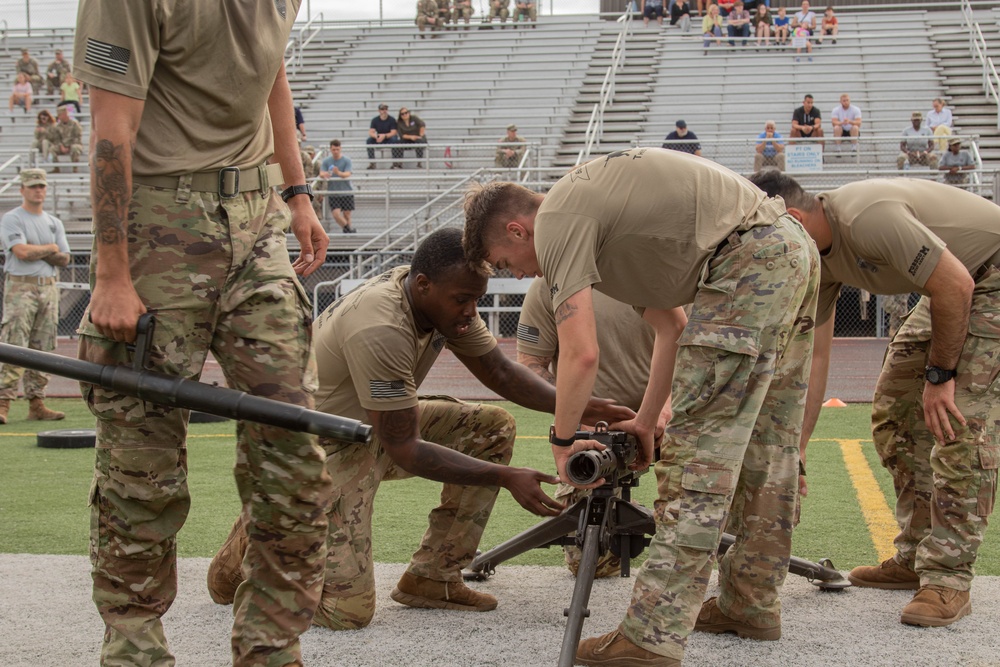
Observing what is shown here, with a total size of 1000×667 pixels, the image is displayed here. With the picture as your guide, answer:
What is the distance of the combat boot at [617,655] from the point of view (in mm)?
3367

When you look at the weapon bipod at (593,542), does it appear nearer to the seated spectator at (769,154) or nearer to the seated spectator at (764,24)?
the seated spectator at (769,154)

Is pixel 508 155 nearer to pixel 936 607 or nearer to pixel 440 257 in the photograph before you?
pixel 440 257

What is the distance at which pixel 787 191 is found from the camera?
13.7 feet

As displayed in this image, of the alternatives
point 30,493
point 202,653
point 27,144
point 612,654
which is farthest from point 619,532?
point 27,144

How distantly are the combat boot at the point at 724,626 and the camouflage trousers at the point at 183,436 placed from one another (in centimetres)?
159

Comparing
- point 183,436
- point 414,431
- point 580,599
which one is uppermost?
point 183,436

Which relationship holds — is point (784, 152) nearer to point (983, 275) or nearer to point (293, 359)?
point (983, 275)

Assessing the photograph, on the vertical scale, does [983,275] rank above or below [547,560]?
above

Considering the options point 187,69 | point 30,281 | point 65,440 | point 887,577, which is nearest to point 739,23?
point 30,281

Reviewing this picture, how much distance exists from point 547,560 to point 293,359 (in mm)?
2311

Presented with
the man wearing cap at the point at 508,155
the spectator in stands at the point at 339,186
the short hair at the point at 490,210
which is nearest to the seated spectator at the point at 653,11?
the man wearing cap at the point at 508,155

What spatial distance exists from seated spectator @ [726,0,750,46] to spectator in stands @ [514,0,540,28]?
5.25 meters

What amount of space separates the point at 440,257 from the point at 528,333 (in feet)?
3.54

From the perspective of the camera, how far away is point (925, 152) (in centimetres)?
1792
